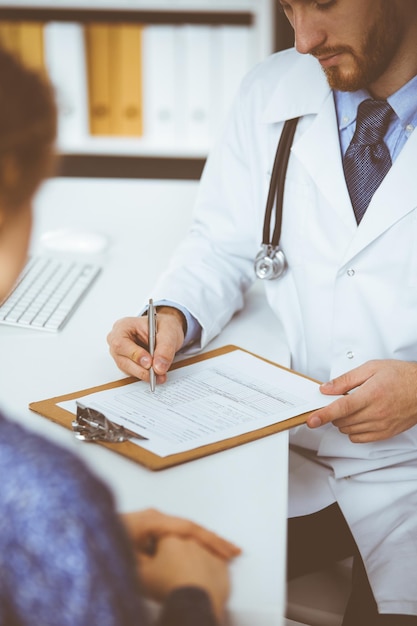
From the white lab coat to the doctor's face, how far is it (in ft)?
0.23

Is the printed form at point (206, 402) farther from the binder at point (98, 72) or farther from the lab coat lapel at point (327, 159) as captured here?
the binder at point (98, 72)

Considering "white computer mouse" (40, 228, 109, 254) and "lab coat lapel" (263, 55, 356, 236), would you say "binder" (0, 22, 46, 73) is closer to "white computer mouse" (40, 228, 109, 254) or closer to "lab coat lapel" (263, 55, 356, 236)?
"white computer mouse" (40, 228, 109, 254)

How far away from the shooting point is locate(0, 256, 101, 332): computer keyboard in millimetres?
1279

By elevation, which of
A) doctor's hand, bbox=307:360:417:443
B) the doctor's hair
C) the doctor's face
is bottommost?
doctor's hand, bbox=307:360:417:443

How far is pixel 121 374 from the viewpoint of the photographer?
1.12 meters

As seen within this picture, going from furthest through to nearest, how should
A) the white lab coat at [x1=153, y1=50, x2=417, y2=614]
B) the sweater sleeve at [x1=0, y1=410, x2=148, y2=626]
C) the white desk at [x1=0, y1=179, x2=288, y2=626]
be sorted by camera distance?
the white lab coat at [x1=153, y1=50, x2=417, y2=614] < the white desk at [x1=0, y1=179, x2=288, y2=626] < the sweater sleeve at [x1=0, y1=410, x2=148, y2=626]

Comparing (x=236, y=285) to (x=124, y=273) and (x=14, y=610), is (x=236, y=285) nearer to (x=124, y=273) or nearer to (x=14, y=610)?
(x=124, y=273)

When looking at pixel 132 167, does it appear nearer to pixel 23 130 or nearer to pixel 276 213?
pixel 276 213

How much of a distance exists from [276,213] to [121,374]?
1.25 feet

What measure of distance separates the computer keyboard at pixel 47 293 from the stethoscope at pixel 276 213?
33 centimetres

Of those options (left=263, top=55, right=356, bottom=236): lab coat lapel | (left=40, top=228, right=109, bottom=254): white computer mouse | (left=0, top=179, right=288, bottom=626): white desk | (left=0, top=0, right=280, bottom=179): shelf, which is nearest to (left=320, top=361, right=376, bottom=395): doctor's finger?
(left=0, top=179, right=288, bottom=626): white desk

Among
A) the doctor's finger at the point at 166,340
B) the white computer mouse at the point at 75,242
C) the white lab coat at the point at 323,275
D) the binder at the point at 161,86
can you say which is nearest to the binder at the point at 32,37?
the binder at the point at 161,86

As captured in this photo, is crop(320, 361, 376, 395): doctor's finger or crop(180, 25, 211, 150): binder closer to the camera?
crop(320, 361, 376, 395): doctor's finger

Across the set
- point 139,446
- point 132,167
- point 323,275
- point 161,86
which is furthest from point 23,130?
point 132,167
